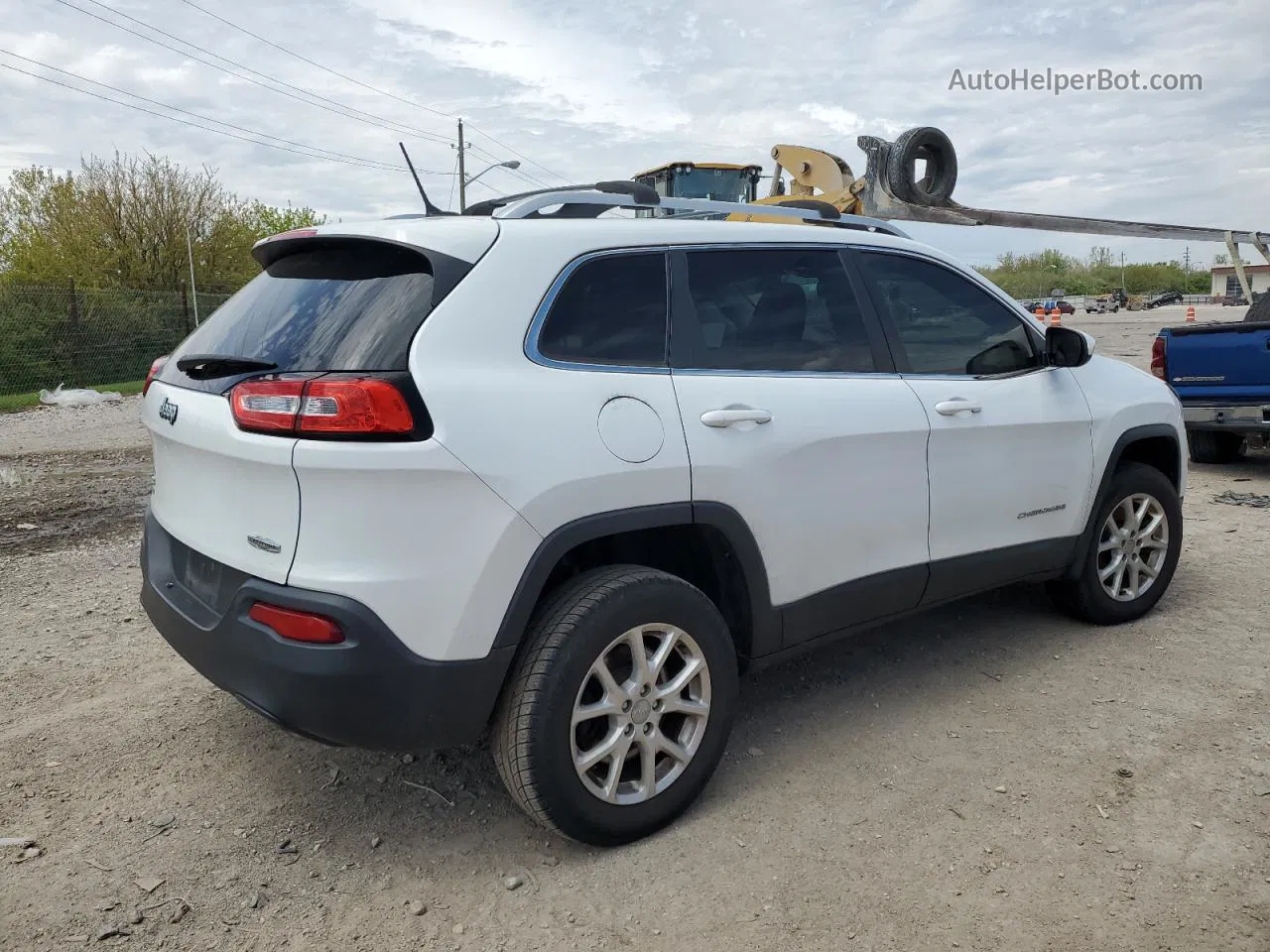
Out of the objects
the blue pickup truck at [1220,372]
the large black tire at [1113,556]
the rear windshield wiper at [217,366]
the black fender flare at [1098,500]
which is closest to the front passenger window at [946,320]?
the black fender flare at [1098,500]

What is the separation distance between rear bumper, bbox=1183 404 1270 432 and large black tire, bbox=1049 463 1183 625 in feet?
11.0

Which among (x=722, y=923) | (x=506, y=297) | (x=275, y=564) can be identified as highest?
(x=506, y=297)

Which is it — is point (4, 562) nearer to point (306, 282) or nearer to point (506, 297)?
point (306, 282)

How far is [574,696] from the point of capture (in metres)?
2.62

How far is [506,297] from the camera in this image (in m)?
2.66

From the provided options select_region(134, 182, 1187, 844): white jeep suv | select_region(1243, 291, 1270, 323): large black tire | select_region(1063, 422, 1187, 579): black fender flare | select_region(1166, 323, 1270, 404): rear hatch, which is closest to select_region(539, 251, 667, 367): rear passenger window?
select_region(134, 182, 1187, 844): white jeep suv

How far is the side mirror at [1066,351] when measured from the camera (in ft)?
13.3

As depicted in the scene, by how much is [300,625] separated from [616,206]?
1.80 metres

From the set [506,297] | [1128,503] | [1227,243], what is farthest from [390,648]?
[1227,243]

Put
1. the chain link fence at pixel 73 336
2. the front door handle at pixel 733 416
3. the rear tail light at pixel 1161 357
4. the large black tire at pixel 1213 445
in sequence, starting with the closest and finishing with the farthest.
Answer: the front door handle at pixel 733 416 → the rear tail light at pixel 1161 357 → the large black tire at pixel 1213 445 → the chain link fence at pixel 73 336

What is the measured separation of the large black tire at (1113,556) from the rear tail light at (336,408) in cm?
325

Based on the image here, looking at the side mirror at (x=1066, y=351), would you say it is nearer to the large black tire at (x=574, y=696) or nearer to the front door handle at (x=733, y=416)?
the front door handle at (x=733, y=416)

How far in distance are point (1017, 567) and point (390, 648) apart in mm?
2711

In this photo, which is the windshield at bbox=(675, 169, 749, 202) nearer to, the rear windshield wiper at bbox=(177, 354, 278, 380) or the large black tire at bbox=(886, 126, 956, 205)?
the large black tire at bbox=(886, 126, 956, 205)
